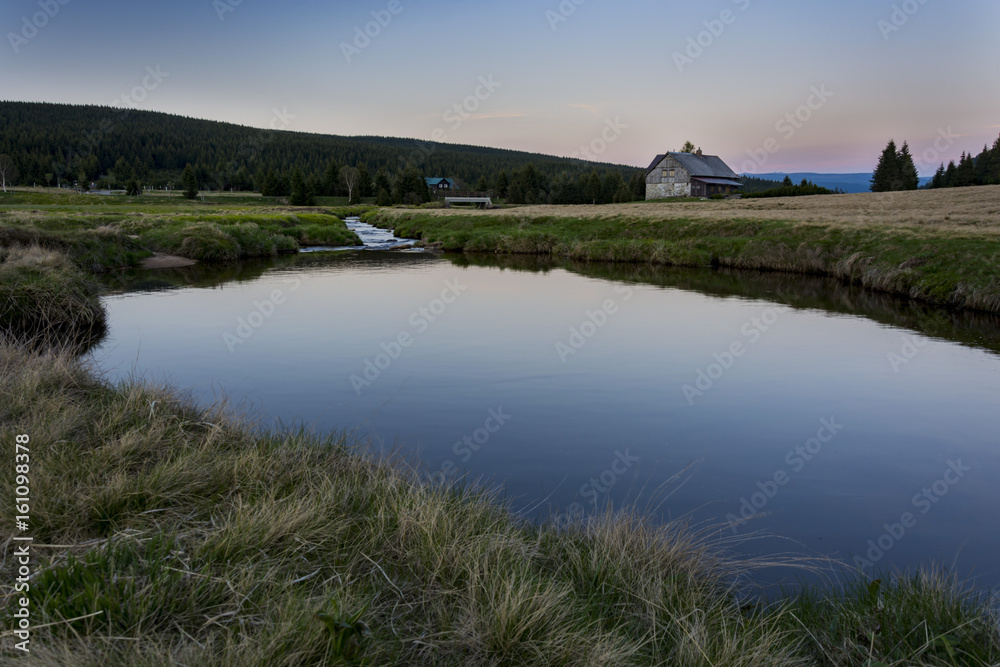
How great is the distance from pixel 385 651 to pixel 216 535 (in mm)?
1360

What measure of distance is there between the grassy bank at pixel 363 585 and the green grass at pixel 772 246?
60.4 feet

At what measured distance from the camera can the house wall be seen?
8488 cm

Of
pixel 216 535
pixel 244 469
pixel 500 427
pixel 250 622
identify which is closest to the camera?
pixel 250 622

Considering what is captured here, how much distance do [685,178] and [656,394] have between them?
265 ft

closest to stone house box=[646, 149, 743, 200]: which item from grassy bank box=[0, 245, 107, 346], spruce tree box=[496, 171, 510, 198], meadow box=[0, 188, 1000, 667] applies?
spruce tree box=[496, 171, 510, 198]

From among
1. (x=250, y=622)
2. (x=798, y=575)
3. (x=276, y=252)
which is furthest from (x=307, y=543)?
(x=276, y=252)

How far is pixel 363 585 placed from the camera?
365cm

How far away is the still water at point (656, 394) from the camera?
6461mm

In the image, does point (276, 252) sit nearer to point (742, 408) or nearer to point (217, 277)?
point (217, 277)

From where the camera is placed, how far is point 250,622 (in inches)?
120

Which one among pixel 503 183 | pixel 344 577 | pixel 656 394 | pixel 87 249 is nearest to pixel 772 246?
pixel 656 394

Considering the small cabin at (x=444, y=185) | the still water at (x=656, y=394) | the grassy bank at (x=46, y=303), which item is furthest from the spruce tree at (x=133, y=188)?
the grassy bank at (x=46, y=303)

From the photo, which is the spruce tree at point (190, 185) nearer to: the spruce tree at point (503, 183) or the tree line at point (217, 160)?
the tree line at point (217, 160)

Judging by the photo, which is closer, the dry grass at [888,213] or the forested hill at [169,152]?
the dry grass at [888,213]
